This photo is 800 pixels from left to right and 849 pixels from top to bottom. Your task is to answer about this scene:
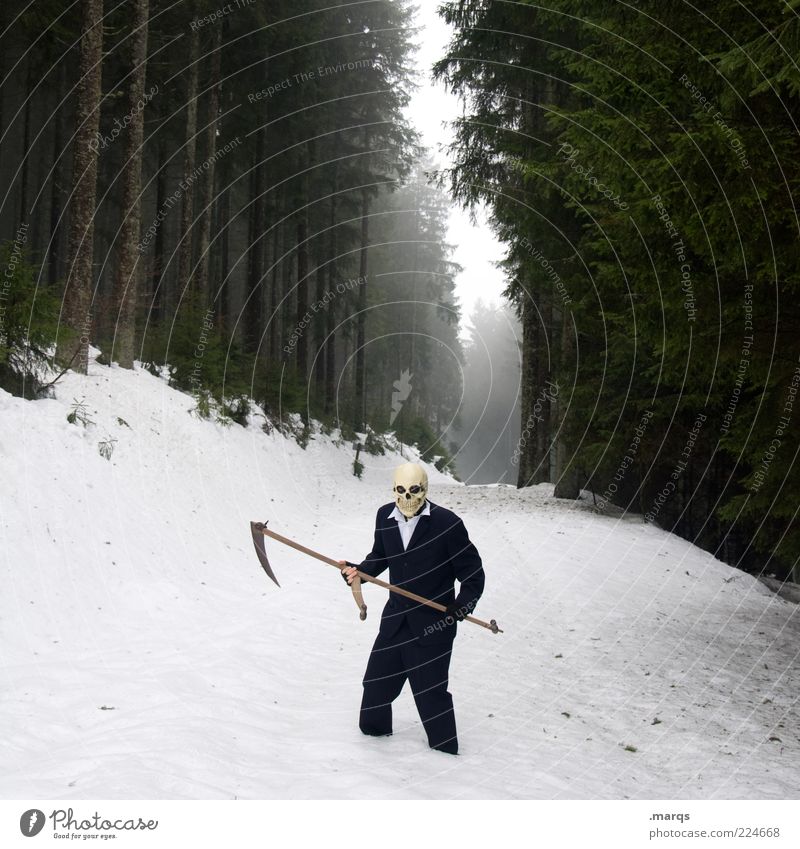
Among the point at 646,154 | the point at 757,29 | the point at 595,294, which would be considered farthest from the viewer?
the point at 595,294

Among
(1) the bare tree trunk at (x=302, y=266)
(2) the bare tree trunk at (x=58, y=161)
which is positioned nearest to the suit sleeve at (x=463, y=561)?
(1) the bare tree trunk at (x=302, y=266)

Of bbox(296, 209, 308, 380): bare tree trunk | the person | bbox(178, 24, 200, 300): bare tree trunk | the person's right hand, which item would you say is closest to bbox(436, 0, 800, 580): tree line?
the person

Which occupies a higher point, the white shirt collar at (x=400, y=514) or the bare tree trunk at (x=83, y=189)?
the bare tree trunk at (x=83, y=189)

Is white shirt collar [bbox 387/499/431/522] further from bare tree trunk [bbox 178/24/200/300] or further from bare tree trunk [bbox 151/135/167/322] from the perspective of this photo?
bare tree trunk [bbox 151/135/167/322]

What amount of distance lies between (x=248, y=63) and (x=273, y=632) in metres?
18.3

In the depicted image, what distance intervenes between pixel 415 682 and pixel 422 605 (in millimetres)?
526

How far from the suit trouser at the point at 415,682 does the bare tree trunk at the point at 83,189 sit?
873 centimetres

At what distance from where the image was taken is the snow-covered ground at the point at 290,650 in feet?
15.2

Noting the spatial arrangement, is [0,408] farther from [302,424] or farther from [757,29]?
[302,424]

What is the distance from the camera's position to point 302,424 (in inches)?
827

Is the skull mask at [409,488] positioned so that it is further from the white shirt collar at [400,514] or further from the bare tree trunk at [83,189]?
the bare tree trunk at [83,189]

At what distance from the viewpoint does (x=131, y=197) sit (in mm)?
12891

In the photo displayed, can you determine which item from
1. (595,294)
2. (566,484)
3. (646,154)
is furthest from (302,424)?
(646,154)
